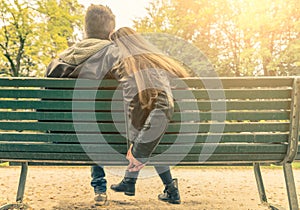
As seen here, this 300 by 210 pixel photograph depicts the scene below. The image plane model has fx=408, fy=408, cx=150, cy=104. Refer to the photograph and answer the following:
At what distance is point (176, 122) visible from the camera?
9.43 feet

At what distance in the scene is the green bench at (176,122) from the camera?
2.83m

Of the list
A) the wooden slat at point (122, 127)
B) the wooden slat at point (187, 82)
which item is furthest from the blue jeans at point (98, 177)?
the wooden slat at point (187, 82)

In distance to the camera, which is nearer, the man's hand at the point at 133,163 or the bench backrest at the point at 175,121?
the man's hand at the point at 133,163

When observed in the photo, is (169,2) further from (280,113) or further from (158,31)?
(280,113)

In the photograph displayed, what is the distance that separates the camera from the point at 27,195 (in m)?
4.13

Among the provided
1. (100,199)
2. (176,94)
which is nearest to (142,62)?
(176,94)

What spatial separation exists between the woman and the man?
0.37ft

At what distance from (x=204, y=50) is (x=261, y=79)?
25148 mm

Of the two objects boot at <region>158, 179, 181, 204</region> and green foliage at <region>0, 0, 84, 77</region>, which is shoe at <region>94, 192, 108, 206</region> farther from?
green foliage at <region>0, 0, 84, 77</region>

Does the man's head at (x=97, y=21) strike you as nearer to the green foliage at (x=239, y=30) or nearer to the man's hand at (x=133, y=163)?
the man's hand at (x=133, y=163)

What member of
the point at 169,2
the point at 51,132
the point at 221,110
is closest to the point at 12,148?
the point at 51,132

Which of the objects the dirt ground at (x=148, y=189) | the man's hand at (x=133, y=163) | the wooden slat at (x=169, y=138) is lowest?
the dirt ground at (x=148, y=189)

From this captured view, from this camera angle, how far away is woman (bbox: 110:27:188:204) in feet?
8.56

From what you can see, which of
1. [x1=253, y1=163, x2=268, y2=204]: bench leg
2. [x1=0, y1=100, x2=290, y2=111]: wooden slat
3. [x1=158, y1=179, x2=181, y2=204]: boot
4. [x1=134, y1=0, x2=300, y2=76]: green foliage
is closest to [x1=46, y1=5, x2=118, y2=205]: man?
[x1=0, y1=100, x2=290, y2=111]: wooden slat
